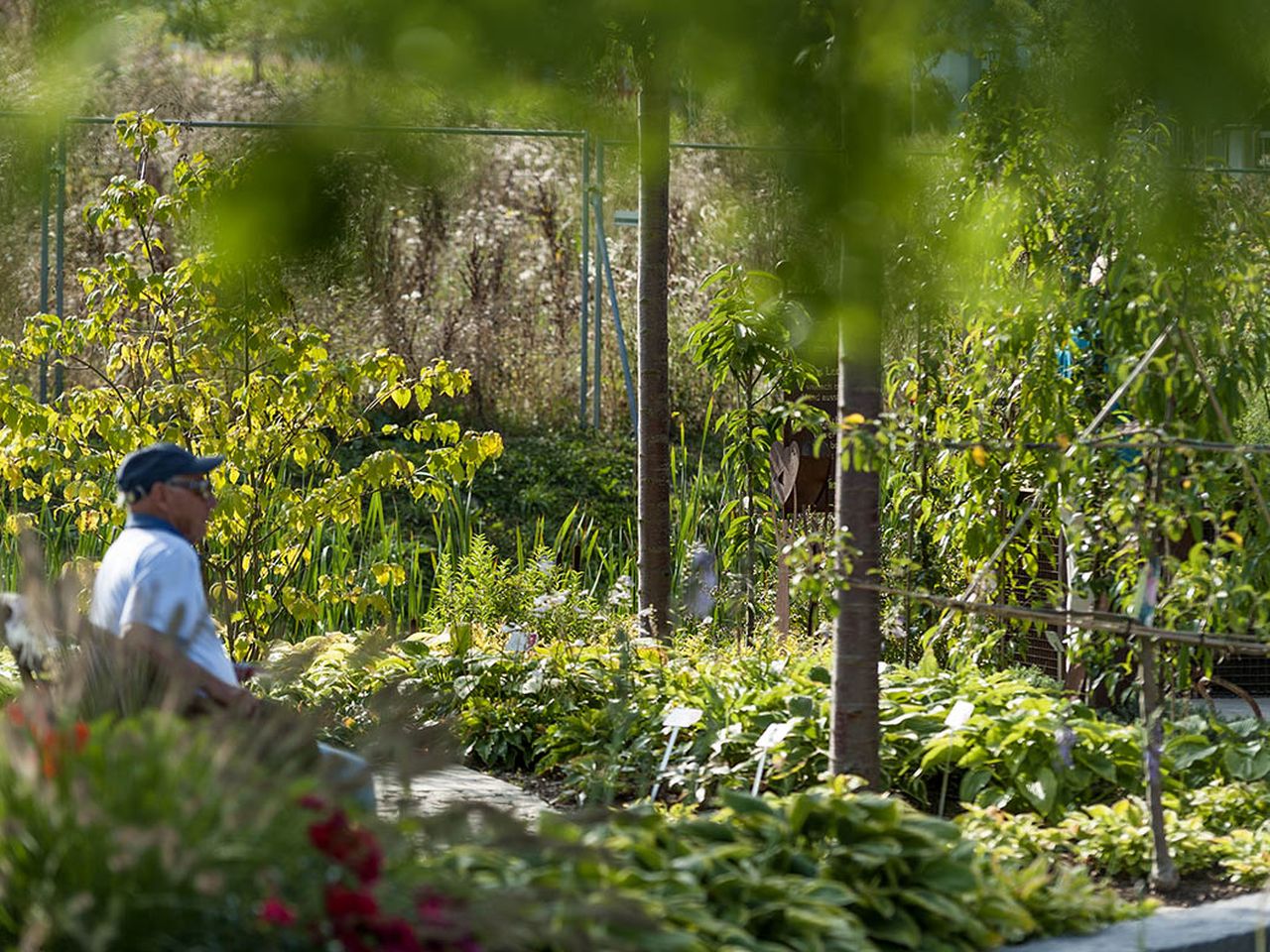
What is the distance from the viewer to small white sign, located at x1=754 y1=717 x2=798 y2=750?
17.7 feet

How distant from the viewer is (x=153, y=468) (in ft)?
14.3

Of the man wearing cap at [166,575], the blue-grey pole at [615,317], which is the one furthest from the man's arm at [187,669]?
the blue-grey pole at [615,317]

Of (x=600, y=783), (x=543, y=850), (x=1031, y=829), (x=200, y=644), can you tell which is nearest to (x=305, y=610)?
(x=600, y=783)

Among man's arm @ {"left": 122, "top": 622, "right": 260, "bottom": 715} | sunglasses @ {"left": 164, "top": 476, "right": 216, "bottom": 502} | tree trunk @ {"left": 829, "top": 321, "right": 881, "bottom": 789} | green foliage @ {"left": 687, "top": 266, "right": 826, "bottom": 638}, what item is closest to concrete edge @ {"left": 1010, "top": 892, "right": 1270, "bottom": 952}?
tree trunk @ {"left": 829, "top": 321, "right": 881, "bottom": 789}

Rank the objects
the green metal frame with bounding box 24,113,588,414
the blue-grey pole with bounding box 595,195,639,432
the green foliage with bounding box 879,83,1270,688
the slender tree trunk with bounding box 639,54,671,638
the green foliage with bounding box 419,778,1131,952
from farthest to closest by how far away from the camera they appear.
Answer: the blue-grey pole with bounding box 595,195,639,432, the slender tree trunk with bounding box 639,54,671,638, the green foliage with bounding box 879,83,1270,688, the green foliage with bounding box 419,778,1131,952, the green metal frame with bounding box 24,113,588,414

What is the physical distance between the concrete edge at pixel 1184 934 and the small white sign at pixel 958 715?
1.16 metres

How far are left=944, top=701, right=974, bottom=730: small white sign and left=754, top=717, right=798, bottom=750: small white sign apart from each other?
1.60ft

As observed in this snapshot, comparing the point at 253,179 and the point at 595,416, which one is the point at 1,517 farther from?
the point at 253,179

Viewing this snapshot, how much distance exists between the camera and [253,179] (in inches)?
97.6

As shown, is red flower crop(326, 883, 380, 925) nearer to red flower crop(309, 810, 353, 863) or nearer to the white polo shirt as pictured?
red flower crop(309, 810, 353, 863)

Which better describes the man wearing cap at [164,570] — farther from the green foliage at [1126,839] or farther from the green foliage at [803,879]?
the green foliage at [1126,839]

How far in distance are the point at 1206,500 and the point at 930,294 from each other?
309cm

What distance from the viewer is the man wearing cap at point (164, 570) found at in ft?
13.2

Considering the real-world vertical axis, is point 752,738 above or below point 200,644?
below
